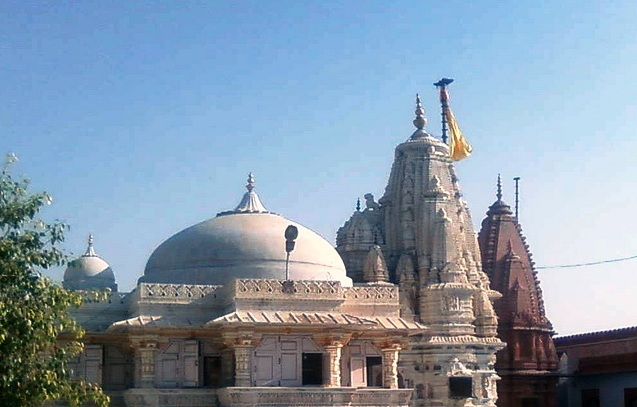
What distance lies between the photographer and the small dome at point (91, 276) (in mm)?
33906

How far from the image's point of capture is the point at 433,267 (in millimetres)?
37938

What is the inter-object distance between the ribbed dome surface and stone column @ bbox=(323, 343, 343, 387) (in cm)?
268

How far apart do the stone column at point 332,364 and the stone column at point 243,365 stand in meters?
2.06

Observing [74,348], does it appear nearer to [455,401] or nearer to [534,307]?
[455,401]

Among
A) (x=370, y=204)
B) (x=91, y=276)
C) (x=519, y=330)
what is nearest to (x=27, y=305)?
(x=91, y=276)

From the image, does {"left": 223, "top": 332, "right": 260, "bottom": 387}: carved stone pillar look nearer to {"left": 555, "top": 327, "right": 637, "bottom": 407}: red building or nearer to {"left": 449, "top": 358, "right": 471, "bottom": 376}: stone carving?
{"left": 449, "top": 358, "right": 471, "bottom": 376}: stone carving

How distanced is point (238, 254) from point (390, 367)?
528 centimetres

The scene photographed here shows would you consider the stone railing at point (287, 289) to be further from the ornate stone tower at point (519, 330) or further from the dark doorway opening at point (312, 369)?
the ornate stone tower at point (519, 330)

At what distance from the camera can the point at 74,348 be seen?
1886 centimetres

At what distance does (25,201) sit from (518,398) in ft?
102

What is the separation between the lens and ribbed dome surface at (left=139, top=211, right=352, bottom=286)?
29.5 meters

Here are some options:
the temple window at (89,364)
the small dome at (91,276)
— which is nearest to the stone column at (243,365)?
the temple window at (89,364)

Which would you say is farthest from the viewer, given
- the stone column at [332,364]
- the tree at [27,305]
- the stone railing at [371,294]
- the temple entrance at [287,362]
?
the stone railing at [371,294]

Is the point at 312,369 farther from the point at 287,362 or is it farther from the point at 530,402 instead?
the point at 530,402
